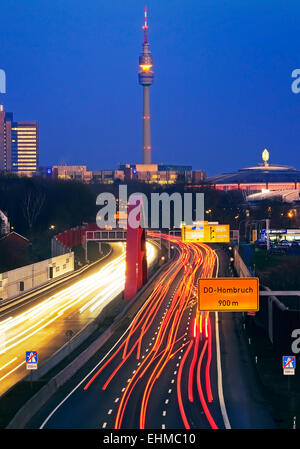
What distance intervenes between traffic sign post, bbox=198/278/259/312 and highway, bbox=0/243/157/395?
25.8 ft

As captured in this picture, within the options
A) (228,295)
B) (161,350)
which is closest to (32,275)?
(161,350)

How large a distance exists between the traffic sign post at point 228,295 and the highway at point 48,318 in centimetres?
787

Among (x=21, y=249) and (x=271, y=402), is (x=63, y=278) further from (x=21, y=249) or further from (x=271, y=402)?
(x=271, y=402)

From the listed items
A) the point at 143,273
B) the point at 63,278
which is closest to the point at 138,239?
the point at 143,273

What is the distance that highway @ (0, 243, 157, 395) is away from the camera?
43.9 meters

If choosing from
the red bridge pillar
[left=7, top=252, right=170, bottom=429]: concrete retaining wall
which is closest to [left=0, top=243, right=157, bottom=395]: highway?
[left=7, top=252, right=170, bottom=429]: concrete retaining wall

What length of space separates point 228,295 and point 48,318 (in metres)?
15.3

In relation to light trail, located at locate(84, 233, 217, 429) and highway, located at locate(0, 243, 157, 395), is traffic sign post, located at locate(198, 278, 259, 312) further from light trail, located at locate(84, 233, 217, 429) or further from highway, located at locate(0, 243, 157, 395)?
highway, located at locate(0, 243, 157, 395)

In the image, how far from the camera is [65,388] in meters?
37.8

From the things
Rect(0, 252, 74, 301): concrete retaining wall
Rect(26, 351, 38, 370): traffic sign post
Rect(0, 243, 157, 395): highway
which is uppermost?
Rect(0, 252, 74, 301): concrete retaining wall

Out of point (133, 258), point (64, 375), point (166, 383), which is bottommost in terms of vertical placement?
point (166, 383)

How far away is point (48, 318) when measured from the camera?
189 ft

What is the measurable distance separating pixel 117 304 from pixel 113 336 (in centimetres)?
1153

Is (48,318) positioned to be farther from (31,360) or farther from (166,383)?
(31,360)
